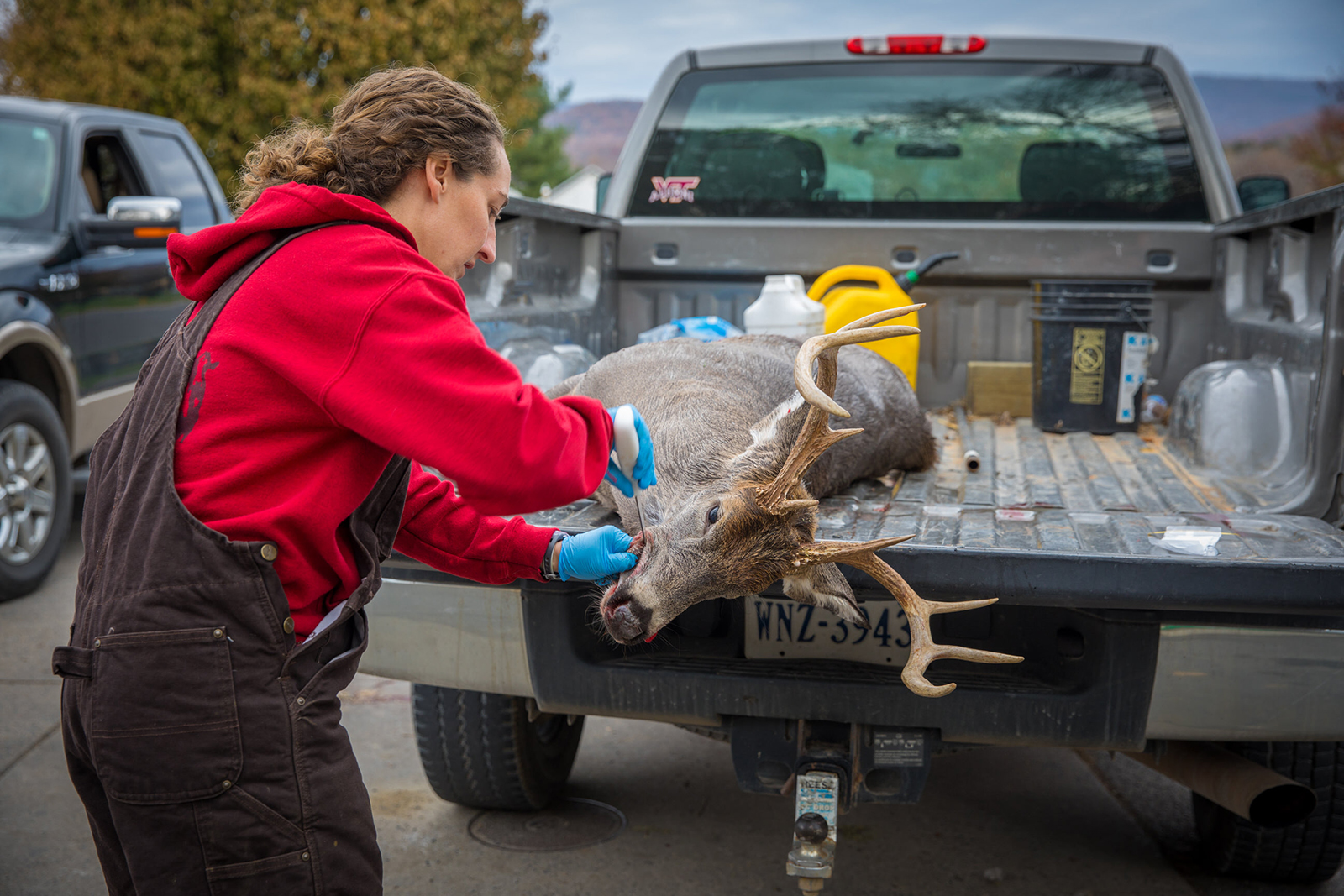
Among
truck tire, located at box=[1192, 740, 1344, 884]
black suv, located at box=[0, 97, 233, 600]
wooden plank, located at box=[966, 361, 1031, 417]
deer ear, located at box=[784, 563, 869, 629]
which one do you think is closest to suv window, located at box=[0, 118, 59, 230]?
black suv, located at box=[0, 97, 233, 600]

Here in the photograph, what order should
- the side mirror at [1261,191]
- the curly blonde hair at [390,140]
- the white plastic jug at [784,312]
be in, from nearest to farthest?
the curly blonde hair at [390,140]
the white plastic jug at [784,312]
the side mirror at [1261,191]

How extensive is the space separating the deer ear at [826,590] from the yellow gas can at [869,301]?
78.9 inches

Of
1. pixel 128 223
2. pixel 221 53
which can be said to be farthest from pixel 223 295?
pixel 221 53

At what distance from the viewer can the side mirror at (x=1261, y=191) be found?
4.96 m

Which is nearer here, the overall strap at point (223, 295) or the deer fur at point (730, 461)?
the overall strap at point (223, 295)

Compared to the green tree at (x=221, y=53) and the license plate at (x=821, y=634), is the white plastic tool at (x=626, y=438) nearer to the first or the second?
the license plate at (x=821, y=634)

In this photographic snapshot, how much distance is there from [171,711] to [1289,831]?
9.59 feet

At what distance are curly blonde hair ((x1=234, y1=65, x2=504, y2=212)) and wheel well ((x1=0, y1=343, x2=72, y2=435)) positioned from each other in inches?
183

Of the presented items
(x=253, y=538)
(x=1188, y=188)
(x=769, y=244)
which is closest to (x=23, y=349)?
(x=769, y=244)

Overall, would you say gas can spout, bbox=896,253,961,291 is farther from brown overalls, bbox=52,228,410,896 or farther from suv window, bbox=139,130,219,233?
suv window, bbox=139,130,219,233

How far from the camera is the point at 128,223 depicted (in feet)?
20.9

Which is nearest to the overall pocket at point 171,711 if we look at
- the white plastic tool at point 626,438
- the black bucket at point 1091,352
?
the white plastic tool at point 626,438

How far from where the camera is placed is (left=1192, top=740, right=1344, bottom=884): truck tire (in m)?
3.04

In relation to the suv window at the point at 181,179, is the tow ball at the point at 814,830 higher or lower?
lower
